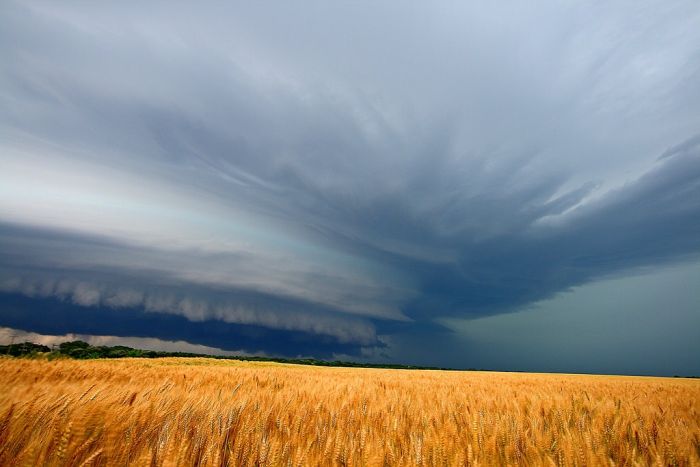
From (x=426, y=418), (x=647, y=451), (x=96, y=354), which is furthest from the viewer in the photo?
(x=96, y=354)

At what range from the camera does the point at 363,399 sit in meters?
4.62

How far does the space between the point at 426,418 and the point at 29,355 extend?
9.10 metres

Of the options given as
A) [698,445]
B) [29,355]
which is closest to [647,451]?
[698,445]

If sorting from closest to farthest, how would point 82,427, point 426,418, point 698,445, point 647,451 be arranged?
point 82,427, point 647,451, point 698,445, point 426,418

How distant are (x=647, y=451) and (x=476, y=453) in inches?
59.8

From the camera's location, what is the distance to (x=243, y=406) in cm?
333

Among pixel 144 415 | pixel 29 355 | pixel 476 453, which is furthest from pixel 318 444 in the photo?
pixel 29 355

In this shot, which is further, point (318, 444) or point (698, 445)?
point (698, 445)

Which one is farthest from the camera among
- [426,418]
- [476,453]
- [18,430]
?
[426,418]

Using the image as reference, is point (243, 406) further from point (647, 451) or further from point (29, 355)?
point (29, 355)

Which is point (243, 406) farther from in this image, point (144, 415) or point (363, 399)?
point (363, 399)

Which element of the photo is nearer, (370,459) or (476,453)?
(370,459)

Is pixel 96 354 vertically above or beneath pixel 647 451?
beneath

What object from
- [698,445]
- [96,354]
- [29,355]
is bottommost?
[96,354]
